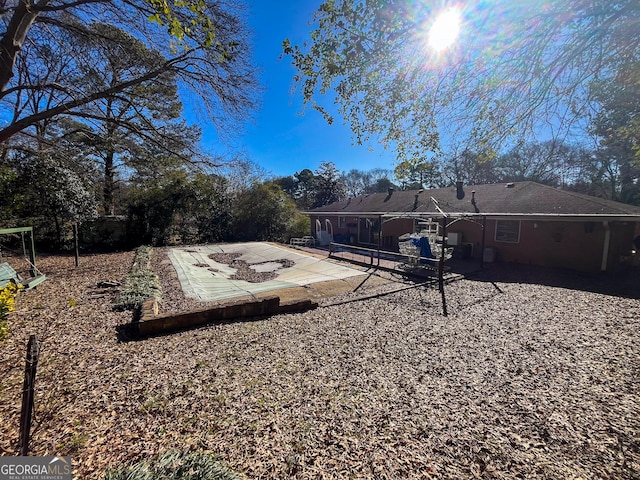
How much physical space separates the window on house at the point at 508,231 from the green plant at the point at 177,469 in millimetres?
13321

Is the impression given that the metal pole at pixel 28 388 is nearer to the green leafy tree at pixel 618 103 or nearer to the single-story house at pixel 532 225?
the green leafy tree at pixel 618 103

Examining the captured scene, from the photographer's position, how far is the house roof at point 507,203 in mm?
9844

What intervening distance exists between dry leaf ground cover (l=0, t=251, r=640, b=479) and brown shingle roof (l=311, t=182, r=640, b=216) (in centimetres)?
644

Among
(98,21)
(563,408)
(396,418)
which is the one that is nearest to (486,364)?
(563,408)

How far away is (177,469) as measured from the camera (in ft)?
6.26

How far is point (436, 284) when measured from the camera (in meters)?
8.30

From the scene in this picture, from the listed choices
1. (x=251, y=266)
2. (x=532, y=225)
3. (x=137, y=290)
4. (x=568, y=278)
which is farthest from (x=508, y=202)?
(x=137, y=290)

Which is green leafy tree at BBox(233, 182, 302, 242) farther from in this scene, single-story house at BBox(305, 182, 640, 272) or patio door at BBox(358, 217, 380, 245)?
single-story house at BBox(305, 182, 640, 272)

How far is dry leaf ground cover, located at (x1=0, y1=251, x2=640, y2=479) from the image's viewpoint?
2.18 meters

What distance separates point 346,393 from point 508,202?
501 inches

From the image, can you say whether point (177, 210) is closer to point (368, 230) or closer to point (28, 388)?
point (368, 230)

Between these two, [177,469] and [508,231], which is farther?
[508,231]

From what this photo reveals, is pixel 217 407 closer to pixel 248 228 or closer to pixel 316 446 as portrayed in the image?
pixel 316 446

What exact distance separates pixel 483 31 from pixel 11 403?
6475 mm
